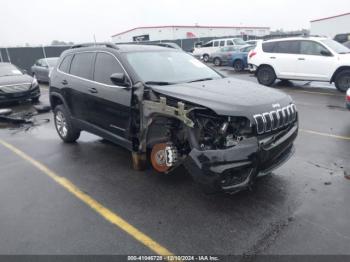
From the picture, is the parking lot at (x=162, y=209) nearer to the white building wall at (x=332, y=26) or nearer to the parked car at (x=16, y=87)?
the parked car at (x=16, y=87)

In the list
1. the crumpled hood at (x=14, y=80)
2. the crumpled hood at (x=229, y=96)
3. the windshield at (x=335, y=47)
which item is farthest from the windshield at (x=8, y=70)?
the windshield at (x=335, y=47)

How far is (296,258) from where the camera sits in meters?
2.78

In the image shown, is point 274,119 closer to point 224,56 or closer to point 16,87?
point 16,87

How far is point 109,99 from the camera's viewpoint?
4.72 meters

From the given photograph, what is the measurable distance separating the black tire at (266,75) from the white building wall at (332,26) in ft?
104

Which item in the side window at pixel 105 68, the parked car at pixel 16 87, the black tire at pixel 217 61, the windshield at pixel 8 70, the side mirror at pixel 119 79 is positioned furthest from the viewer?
the black tire at pixel 217 61

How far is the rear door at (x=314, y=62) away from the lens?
10.4 m

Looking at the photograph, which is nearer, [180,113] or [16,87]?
[180,113]

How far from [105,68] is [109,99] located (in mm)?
561

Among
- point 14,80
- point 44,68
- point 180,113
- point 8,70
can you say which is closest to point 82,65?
point 180,113

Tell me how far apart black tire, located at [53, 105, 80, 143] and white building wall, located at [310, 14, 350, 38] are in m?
40.2

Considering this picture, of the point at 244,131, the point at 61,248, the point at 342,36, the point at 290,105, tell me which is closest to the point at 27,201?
the point at 61,248

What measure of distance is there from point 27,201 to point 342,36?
2582 centimetres

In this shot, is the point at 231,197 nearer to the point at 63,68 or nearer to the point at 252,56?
the point at 63,68
